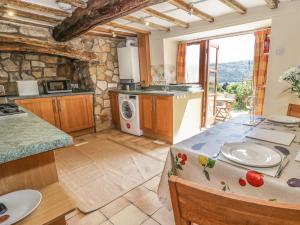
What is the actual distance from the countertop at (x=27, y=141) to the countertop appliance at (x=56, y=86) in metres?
2.63

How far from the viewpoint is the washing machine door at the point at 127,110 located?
3.61 meters

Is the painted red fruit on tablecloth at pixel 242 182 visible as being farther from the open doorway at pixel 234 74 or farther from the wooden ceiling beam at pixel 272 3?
the open doorway at pixel 234 74

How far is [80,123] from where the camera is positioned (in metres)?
3.79

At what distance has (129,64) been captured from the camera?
13.3 ft

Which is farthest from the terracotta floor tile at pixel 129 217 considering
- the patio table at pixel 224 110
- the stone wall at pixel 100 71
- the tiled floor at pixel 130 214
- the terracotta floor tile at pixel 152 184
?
the patio table at pixel 224 110

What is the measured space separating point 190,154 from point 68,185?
5.66ft

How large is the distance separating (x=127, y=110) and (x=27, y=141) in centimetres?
298

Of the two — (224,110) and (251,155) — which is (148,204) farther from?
(224,110)

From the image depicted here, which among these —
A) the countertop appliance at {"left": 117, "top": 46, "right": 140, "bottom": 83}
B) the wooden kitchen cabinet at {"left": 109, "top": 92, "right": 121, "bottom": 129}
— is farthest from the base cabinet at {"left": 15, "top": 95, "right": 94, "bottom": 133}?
the countertop appliance at {"left": 117, "top": 46, "right": 140, "bottom": 83}

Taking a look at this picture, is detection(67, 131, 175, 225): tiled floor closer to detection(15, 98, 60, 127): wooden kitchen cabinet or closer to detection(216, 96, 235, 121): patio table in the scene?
detection(15, 98, 60, 127): wooden kitchen cabinet

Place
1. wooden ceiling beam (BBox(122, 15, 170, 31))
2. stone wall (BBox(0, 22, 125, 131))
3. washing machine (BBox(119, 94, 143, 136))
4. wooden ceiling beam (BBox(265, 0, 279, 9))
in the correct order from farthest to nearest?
stone wall (BBox(0, 22, 125, 131)) < washing machine (BBox(119, 94, 143, 136)) < wooden ceiling beam (BBox(122, 15, 170, 31)) < wooden ceiling beam (BBox(265, 0, 279, 9))

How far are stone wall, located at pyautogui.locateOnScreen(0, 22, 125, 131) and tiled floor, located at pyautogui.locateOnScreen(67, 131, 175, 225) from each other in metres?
2.57

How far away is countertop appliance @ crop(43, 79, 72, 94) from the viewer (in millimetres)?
3443

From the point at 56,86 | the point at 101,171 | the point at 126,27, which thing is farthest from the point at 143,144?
the point at 126,27
